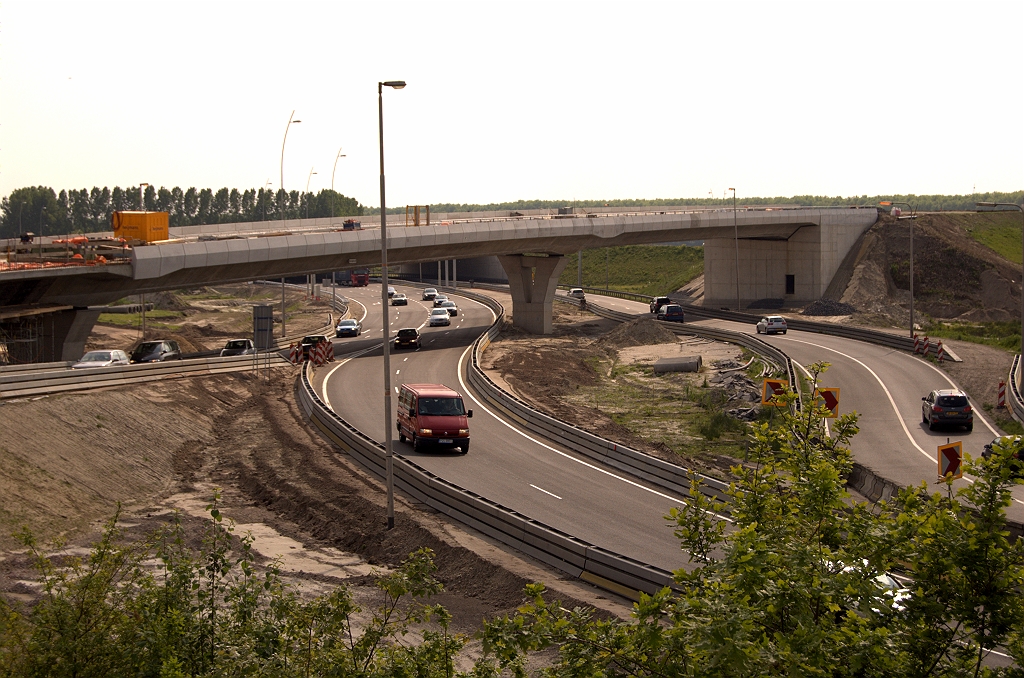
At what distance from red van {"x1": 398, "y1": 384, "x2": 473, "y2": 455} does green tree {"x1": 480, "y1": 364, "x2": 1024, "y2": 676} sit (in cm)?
2312

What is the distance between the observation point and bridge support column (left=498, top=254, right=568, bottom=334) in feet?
233

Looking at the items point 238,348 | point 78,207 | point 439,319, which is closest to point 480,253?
point 439,319

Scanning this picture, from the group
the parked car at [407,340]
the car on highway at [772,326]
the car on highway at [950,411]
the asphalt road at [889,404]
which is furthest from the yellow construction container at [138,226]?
the car on highway at [772,326]

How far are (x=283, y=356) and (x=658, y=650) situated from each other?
49904 mm

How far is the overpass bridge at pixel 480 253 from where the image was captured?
46688 mm

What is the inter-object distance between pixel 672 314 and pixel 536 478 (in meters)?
47.6

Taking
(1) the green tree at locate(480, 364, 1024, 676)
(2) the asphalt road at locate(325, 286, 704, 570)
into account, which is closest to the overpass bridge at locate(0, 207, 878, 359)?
(2) the asphalt road at locate(325, 286, 704, 570)

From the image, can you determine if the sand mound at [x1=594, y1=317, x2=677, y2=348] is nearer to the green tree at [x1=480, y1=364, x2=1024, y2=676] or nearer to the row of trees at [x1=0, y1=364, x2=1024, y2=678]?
the row of trees at [x1=0, y1=364, x2=1024, y2=678]

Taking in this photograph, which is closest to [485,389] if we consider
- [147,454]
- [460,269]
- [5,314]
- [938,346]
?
[147,454]

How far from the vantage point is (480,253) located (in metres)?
68.3

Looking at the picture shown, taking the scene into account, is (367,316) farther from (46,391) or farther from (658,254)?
(658,254)

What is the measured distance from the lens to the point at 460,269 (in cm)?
13850

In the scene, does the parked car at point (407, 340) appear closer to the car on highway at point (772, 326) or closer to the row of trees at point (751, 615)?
the car on highway at point (772, 326)

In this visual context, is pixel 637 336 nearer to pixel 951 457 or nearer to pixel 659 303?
pixel 659 303
